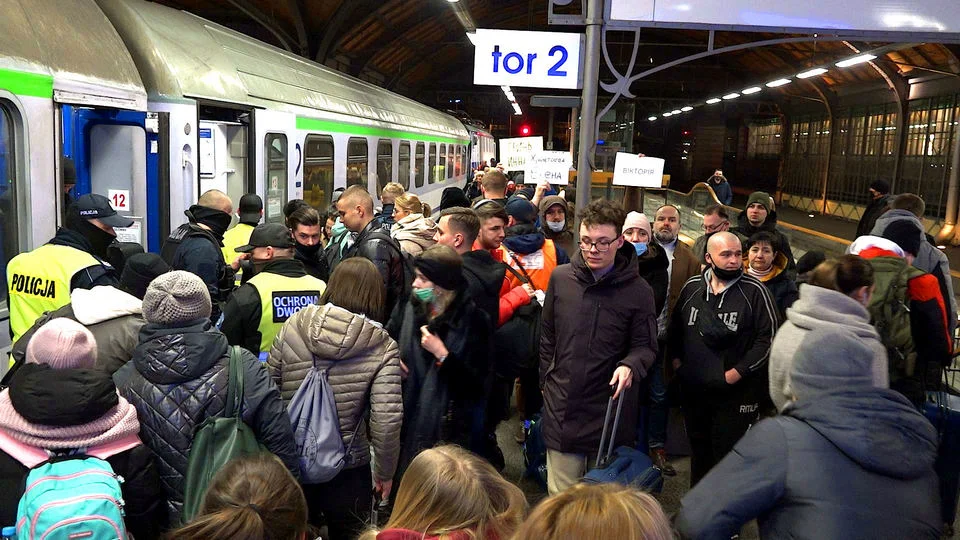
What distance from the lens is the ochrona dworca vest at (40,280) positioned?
4.28 meters

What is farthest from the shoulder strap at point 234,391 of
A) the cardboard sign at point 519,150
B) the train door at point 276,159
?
the cardboard sign at point 519,150

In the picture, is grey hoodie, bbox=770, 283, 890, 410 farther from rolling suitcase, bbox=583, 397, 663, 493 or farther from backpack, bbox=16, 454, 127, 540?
backpack, bbox=16, 454, 127, 540

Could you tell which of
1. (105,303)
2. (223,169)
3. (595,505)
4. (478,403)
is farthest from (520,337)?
(223,169)

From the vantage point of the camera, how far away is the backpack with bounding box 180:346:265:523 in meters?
2.93

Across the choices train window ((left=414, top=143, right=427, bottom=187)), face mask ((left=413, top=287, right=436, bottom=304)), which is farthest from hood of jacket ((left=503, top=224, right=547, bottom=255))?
train window ((left=414, top=143, right=427, bottom=187))

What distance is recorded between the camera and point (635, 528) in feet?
5.35

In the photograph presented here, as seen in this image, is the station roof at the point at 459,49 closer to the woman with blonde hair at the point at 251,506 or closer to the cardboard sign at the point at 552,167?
the cardboard sign at the point at 552,167

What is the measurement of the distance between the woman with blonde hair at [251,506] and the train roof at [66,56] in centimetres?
323

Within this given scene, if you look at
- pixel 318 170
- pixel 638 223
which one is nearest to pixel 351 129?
pixel 318 170

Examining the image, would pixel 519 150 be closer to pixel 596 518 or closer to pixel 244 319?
pixel 244 319

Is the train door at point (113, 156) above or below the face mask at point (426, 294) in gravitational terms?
above

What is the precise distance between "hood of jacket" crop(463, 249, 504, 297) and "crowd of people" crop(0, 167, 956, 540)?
0.04 ft

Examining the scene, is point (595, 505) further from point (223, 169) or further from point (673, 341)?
point (223, 169)

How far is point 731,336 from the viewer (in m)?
4.60
